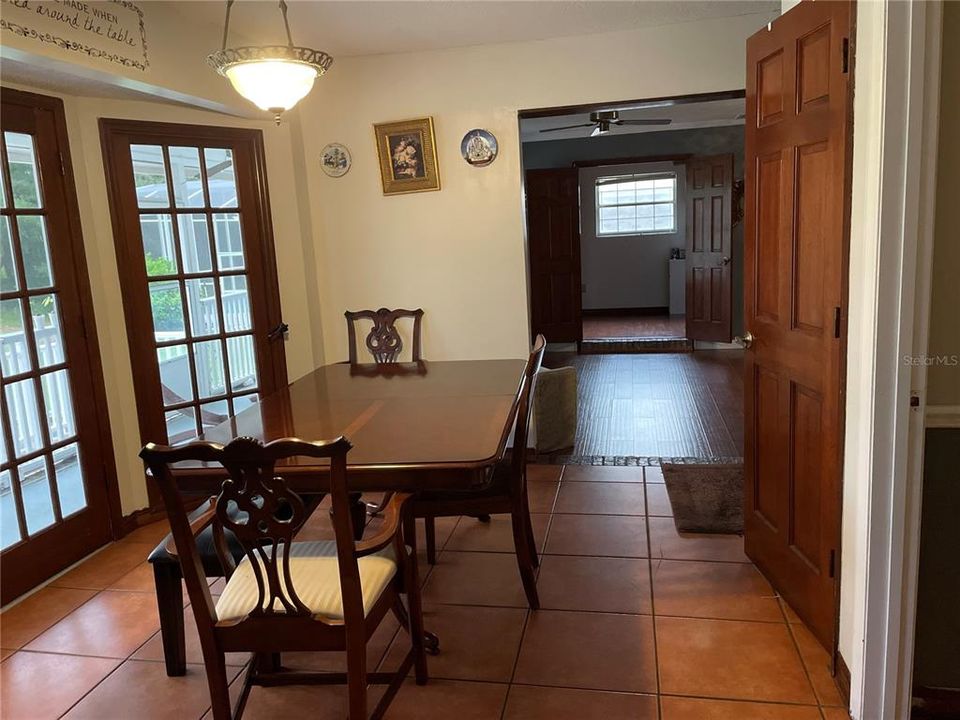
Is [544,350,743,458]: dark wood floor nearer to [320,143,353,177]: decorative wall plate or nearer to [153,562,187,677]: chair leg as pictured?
[320,143,353,177]: decorative wall plate

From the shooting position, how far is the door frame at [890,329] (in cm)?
162

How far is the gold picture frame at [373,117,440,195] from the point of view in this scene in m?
3.94

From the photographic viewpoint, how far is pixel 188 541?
1.73 meters

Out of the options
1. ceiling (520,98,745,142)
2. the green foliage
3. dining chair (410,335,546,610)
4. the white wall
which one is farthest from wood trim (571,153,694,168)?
dining chair (410,335,546,610)

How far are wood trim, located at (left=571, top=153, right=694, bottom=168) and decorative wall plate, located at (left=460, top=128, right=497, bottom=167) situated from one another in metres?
4.13

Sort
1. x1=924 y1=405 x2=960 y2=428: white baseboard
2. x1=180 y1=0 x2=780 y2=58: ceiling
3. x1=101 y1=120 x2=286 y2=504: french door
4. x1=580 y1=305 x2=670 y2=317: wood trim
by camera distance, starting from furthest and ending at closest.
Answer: x1=580 y1=305 x2=670 y2=317: wood trim, x1=101 y1=120 x2=286 y2=504: french door, x1=180 y1=0 x2=780 y2=58: ceiling, x1=924 y1=405 x2=960 y2=428: white baseboard

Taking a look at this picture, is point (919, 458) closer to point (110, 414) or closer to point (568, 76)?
point (568, 76)

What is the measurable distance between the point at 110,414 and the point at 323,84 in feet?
6.87

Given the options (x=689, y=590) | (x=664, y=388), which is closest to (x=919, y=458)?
(x=689, y=590)

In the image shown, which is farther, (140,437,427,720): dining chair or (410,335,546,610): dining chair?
(410,335,546,610): dining chair

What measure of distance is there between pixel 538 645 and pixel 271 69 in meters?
2.03

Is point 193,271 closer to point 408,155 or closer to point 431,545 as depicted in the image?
point 408,155

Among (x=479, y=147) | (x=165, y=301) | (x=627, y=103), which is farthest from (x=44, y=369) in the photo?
(x=627, y=103)

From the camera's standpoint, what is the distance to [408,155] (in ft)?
13.0
